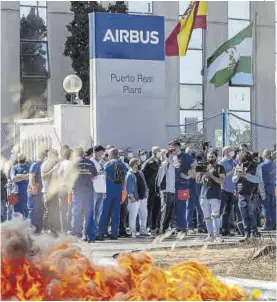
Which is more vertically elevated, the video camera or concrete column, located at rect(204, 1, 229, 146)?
concrete column, located at rect(204, 1, 229, 146)

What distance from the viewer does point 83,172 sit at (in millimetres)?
15922

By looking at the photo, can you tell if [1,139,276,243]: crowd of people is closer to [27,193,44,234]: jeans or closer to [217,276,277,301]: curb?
[27,193,44,234]: jeans

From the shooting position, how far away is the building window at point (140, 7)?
34844 millimetres

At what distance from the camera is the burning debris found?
25.5 ft

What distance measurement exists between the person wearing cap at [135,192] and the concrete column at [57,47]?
1733cm

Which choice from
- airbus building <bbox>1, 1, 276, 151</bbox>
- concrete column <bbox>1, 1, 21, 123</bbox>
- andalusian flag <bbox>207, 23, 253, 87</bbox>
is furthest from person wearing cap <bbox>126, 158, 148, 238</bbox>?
concrete column <bbox>1, 1, 21, 123</bbox>

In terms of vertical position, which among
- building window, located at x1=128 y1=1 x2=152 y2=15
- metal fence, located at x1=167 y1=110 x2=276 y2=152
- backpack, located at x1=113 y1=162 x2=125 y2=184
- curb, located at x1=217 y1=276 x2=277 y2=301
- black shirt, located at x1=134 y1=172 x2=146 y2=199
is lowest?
curb, located at x1=217 y1=276 x2=277 y2=301

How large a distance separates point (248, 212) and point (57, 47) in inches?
824

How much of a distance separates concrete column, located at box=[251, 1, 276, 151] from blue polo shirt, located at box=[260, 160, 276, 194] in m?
14.3

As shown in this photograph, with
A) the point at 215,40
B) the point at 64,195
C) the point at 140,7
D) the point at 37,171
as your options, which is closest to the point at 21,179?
the point at 37,171

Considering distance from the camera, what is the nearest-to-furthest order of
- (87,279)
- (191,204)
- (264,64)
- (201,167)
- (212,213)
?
(87,279), (212,213), (201,167), (191,204), (264,64)

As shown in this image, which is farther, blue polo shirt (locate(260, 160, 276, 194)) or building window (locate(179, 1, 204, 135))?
building window (locate(179, 1, 204, 135))

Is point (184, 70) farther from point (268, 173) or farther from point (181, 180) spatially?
point (181, 180)

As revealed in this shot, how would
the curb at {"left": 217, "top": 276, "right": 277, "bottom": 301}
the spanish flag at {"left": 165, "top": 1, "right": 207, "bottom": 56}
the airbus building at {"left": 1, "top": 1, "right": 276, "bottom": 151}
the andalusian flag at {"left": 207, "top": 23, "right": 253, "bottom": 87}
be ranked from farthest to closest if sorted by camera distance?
the airbus building at {"left": 1, "top": 1, "right": 276, "bottom": 151}
the andalusian flag at {"left": 207, "top": 23, "right": 253, "bottom": 87}
the spanish flag at {"left": 165, "top": 1, "right": 207, "bottom": 56}
the curb at {"left": 217, "top": 276, "right": 277, "bottom": 301}
